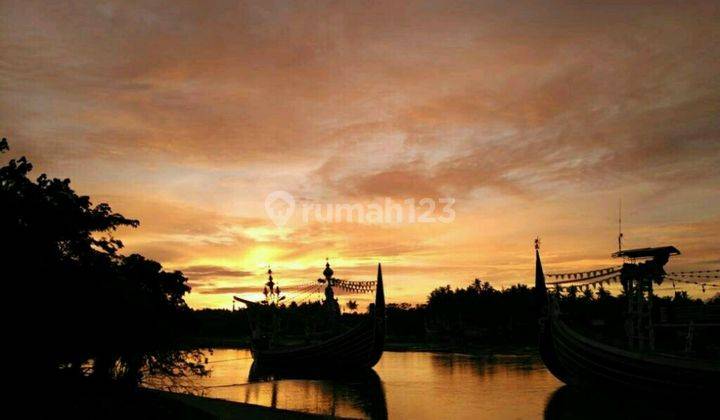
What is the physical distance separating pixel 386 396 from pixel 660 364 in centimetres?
1470

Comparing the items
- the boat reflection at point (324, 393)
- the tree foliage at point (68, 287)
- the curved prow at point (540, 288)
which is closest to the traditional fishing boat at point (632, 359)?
the curved prow at point (540, 288)

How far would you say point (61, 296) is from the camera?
1309 centimetres

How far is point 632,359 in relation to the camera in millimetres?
25594

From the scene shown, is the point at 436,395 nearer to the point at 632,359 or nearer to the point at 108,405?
the point at 632,359

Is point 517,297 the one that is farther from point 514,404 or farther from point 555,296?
point 514,404

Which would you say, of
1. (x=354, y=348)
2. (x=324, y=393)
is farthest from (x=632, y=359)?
(x=354, y=348)

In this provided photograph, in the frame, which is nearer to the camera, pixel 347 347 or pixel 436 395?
pixel 436 395

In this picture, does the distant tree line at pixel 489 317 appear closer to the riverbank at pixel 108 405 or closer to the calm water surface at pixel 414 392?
the calm water surface at pixel 414 392

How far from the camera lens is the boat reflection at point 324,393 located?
25.9 m

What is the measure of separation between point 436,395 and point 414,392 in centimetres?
205

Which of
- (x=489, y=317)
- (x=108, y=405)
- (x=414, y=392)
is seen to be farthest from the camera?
(x=489, y=317)

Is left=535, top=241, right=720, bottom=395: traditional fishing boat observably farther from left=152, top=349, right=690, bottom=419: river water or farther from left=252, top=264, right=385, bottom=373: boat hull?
left=252, top=264, right=385, bottom=373: boat hull

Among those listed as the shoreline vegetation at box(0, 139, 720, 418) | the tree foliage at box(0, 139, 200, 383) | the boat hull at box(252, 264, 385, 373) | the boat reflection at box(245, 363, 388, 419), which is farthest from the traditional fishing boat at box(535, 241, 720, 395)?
the tree foliage at box(0, 139, 200, 383)

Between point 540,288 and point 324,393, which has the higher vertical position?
point 540,288
